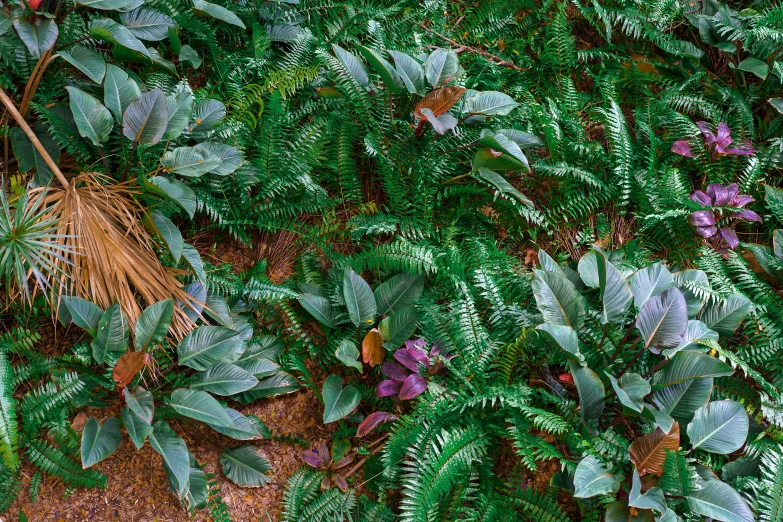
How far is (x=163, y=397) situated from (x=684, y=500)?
7.60 ft

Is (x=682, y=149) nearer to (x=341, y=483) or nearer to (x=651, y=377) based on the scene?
(x=651, y=377)

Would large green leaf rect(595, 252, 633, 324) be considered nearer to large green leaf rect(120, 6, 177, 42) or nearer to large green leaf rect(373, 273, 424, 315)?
large green leaf rect(373, 273, 424, 315)

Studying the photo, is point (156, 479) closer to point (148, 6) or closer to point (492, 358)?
point (492, 358)

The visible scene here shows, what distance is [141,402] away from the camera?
2.62m

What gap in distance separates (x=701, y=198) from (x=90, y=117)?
3.33 m

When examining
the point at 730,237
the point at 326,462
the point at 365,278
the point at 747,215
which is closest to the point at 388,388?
the point at 326,462

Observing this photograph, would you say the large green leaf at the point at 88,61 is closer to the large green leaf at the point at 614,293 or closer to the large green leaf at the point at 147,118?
the large green leaf at the point at 147,118

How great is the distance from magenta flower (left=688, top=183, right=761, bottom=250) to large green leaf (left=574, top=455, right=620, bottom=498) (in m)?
1.62

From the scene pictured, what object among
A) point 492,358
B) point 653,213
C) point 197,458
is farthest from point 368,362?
point 653,213

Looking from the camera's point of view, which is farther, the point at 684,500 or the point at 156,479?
the point at 156,479

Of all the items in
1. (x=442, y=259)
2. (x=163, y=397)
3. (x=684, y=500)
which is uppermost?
(x=442, y=259)

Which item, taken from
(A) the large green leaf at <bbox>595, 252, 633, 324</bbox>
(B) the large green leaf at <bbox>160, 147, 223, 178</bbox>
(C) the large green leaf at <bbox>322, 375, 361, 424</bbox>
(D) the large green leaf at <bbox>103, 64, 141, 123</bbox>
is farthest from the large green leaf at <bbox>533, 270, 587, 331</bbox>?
(D) the large green leaf at <bbox>103, 64, 141, 123</bbox>

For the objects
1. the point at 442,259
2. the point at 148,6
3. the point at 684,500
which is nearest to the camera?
the point at 684,500

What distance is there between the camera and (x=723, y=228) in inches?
137
